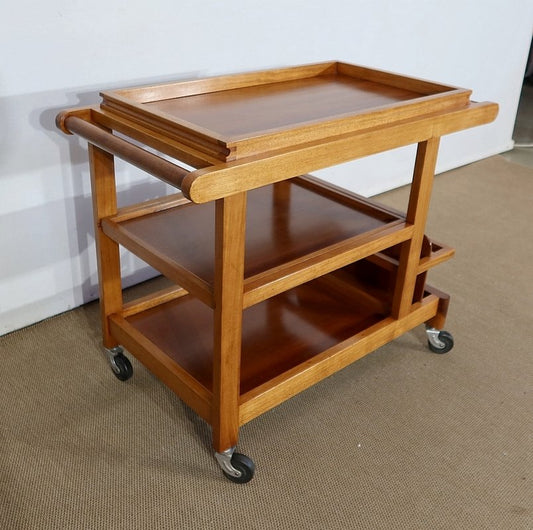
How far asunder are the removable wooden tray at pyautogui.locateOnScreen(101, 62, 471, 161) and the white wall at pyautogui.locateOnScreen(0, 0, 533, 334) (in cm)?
37

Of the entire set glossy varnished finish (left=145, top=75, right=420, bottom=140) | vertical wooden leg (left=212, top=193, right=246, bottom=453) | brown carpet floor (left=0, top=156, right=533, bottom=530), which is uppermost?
glossy varnished finish (left=145, top=75, right=420, bottom=140)

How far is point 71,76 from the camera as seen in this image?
5.68 feet

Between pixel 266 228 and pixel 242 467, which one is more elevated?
pixel 266 228

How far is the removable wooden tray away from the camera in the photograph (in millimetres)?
1195

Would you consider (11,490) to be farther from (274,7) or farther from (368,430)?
(274,7)

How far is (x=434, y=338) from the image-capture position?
6.07 feet

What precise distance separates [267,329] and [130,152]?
0.64 meters

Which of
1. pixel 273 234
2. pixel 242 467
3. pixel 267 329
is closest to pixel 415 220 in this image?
pixel 273 234

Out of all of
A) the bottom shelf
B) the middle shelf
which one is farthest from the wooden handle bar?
the bottom shelf

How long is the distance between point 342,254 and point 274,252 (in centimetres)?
17

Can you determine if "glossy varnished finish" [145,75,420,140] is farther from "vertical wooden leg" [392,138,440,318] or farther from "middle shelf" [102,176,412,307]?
"middle shelf" [102,176,412,307]

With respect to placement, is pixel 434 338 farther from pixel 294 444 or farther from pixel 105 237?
pixel 105 237

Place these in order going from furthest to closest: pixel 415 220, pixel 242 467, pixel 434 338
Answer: pixel 434 338 < pixel 415 220 < pixel 242 467

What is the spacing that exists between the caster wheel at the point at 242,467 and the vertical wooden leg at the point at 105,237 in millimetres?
496
